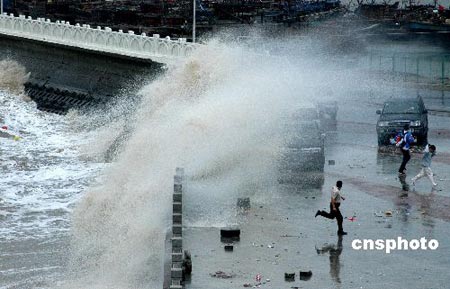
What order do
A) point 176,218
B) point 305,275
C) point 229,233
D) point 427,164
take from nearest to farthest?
1. point 305,275
2. point 176,218
3. point 229,233
4. point 427,164

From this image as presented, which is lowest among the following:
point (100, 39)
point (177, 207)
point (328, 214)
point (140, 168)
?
point (140, 168)

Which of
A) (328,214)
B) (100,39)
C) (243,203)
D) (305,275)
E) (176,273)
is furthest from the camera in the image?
(100,39)

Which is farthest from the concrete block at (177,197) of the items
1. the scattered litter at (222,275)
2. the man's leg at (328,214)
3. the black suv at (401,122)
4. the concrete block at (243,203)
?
the black suv at (401,122)

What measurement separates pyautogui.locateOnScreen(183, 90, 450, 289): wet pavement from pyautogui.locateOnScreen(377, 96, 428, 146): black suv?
2.77m

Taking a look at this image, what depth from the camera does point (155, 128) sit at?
28.1 m

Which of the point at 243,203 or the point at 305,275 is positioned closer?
the point at 305,275

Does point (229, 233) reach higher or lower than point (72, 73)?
higher

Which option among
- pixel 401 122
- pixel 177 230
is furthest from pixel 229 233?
pixel 401 122

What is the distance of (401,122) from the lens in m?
29.3

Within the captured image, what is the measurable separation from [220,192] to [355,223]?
3.56m

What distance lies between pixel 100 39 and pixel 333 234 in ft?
87.4

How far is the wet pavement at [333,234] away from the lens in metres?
16.0

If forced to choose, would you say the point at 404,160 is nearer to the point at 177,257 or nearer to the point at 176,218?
the point at 176,218

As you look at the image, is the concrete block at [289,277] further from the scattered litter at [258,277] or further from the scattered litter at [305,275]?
the scattered litter at [258,277]
